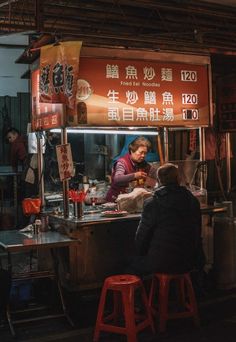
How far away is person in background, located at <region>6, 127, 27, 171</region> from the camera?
10742mm

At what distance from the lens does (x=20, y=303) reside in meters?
6.15

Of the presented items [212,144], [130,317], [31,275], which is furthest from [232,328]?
[212,144]

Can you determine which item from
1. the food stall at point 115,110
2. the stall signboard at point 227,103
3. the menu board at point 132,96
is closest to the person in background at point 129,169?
the food stall at point 115,110

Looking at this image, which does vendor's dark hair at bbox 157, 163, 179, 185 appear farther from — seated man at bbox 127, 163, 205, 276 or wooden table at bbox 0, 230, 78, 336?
wooden table at bbox 0, 230, 78, 336

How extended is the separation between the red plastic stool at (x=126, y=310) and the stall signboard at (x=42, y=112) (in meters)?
2.02

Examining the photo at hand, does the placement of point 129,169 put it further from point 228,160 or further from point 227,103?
point 228,160

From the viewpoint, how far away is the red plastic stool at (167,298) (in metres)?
5.10

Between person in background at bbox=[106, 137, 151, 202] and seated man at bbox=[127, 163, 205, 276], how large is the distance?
5.18 feet

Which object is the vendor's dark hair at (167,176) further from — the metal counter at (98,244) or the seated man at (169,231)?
the metal counter at (98,244)

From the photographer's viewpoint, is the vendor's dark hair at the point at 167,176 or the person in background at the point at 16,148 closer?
the vendor's dark hair at the point at 167,176

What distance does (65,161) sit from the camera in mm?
5855

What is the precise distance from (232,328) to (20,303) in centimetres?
264

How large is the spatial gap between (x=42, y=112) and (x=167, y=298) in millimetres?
2890

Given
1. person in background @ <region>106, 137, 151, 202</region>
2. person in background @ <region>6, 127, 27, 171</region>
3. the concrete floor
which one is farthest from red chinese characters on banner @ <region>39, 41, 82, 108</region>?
person in background @ <region>6, 127, 27, 171</region>
